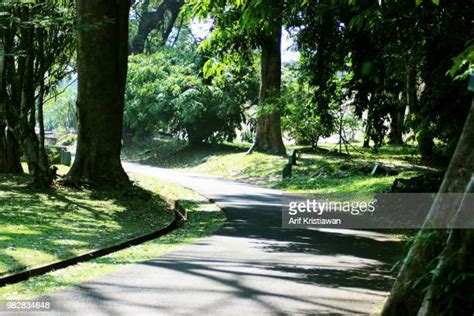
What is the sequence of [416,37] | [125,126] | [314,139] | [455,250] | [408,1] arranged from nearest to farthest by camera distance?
[455,250], [408,1], [416,37], [314,139], [125,126]

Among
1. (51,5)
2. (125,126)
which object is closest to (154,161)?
(125,126)

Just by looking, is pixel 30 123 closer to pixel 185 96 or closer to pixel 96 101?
pixel 96 101

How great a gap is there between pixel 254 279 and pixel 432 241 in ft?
14.1

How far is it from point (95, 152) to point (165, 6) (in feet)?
108

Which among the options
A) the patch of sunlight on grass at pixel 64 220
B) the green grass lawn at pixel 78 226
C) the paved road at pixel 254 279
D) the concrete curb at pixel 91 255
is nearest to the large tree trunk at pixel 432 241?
the paved road at pixel 254 279

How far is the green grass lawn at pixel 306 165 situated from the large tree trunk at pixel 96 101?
785cm

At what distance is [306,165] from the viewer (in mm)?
28938

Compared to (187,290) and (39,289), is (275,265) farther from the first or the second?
(39,289)

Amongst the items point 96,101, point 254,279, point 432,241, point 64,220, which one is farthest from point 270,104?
point 432,241

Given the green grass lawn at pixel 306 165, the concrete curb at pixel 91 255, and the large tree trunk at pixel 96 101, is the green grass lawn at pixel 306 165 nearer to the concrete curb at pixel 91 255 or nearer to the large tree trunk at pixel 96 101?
the concrete curb at pixel 91 255

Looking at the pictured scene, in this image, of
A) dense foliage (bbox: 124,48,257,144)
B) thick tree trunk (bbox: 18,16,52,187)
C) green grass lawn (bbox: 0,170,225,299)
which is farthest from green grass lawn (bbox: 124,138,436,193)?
thick tree trunk (bbox: 18,16,52,187)

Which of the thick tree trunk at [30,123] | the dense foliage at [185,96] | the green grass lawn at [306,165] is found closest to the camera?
the thick tree trunk at [30,123]

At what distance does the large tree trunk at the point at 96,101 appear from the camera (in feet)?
64.1

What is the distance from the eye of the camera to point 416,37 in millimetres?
13492
